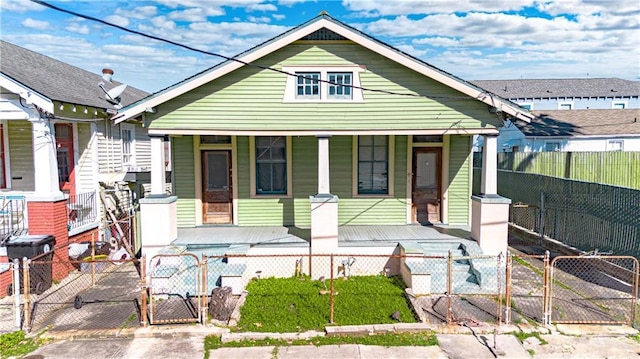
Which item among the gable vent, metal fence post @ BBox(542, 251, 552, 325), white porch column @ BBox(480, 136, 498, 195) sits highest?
the gable vent

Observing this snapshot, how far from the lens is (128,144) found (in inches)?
565

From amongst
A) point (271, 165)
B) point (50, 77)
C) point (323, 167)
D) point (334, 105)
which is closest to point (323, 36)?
point (334, 105)

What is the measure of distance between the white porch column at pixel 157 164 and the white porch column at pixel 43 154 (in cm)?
220

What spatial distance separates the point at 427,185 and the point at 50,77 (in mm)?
10472

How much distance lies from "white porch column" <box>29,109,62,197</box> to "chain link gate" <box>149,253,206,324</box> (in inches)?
117

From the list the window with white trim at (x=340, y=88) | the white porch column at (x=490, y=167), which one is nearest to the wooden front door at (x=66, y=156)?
the window with white trim at (x=340, y=88)

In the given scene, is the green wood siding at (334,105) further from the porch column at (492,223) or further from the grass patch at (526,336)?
the grass patch at (526,336)

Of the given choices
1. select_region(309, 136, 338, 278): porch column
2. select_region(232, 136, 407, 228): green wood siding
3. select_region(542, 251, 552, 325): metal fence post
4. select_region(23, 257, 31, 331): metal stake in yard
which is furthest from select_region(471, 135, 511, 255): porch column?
select_region(23, 257, 31, 331): metal stake in yard

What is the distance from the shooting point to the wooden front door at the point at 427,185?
440 inches

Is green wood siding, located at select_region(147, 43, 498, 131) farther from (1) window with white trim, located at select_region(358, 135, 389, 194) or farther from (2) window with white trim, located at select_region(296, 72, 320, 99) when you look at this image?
(1) window with white trim, located at select_region(358, 135, 389, 194)

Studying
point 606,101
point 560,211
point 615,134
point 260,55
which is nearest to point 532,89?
point 606,101

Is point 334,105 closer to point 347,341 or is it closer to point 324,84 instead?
point 324,84

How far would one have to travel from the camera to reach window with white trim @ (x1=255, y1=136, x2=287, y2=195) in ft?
35.9

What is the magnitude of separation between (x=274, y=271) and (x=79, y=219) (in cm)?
552
